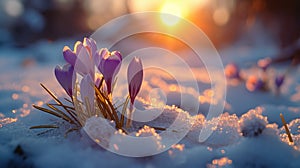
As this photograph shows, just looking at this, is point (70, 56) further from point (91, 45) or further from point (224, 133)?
point (224, 133)

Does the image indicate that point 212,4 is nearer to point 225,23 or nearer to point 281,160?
point 225,23

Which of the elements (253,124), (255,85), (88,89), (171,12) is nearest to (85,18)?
(171,12)

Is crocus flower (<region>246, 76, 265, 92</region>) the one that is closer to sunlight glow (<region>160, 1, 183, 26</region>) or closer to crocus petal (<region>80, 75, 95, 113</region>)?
crocus petal (<region>80, 75, 95, 113</region>)

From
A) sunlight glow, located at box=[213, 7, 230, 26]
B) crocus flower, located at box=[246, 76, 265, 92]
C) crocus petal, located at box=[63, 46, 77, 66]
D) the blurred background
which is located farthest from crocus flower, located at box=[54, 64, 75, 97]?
sunlight glow, located at box=[213, 7, 230, 26]

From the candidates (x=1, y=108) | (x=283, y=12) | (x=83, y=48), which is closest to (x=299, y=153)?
(x=83, y=48)

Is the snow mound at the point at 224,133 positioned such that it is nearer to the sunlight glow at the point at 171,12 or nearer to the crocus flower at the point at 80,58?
the crocus flower at the point at 80,58

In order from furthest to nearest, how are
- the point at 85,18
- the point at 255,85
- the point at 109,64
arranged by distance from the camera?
the point at 85,18 < the point at 255,85 < the point at 109,64

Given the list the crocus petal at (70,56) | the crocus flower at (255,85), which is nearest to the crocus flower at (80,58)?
the crocus petal at (70,56)
